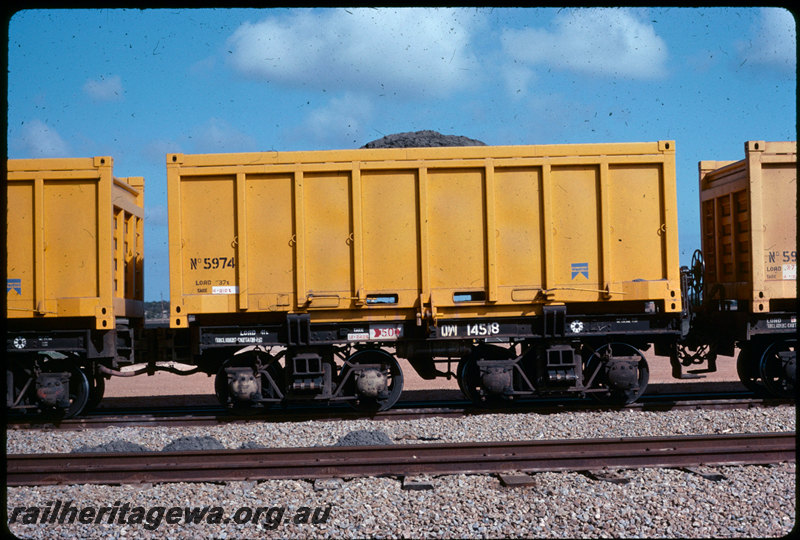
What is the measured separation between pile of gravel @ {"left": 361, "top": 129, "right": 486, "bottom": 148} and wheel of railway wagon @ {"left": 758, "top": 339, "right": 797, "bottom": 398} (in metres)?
5.52

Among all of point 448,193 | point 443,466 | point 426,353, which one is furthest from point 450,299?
point 443,466

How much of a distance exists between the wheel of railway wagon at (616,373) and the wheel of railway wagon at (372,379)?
8.90 feet

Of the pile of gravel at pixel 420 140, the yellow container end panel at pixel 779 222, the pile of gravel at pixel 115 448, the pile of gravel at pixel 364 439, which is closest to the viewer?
the pile of gravel at pixel 115 448

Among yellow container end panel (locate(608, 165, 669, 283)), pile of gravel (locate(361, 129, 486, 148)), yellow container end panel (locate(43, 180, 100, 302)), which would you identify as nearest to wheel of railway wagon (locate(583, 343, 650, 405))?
yellow container end panel (locate(608, 165, 669, 283))

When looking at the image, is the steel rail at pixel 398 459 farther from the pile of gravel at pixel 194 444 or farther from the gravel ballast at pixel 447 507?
the pile of gravel at pixel 194 444

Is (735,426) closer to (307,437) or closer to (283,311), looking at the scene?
(307,437)

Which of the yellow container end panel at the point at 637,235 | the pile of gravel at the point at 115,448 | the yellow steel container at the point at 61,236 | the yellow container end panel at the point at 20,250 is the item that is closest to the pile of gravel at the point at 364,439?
the pile of gravel at the point at 115,448

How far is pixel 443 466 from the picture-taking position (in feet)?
19.7

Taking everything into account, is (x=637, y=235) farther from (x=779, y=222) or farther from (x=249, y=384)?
(x=249, y=384)

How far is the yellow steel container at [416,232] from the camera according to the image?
27.9 ft

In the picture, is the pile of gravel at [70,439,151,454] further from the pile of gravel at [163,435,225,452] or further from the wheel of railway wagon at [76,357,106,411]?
the wheel of railway wagon at [76,357,106,411]

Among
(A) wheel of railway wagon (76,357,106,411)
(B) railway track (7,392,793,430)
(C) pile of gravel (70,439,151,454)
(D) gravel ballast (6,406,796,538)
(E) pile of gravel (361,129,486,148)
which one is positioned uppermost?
(E) pile of gravel (361,129,486,148)

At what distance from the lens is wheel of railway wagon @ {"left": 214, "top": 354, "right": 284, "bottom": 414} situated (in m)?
8.48

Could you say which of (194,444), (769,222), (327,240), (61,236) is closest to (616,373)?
(769,222)
